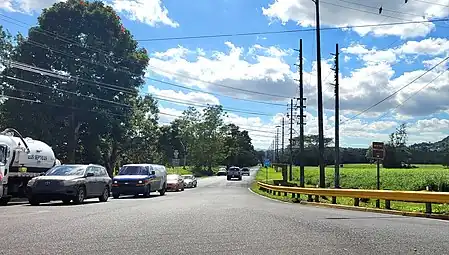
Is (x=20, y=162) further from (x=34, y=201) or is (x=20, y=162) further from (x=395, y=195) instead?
(x=395, y=195)

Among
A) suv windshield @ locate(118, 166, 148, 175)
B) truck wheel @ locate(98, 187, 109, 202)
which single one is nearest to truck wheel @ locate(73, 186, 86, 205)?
truck wheel @ locate(98, 187, 109, 202)

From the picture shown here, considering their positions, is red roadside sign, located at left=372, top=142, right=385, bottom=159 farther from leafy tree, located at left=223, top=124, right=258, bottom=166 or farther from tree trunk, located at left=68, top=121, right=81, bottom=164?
leafy tree, located at left=223, top=124, right=258, bottom=166

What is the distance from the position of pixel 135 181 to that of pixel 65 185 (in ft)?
28.8

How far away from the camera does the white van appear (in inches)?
1112

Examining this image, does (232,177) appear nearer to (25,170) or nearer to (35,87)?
(35,87)

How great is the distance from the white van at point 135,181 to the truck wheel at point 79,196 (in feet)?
24.1

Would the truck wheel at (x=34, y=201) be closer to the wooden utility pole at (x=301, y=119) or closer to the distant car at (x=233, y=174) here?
the wooden utility pole at (x=301, y=119)

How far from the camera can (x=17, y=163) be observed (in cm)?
2212

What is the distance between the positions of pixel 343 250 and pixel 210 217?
5.64 meters

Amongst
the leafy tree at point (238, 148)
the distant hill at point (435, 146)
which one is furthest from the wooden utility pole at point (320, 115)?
the leafy tree at point (238, 148)

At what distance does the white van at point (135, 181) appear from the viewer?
28250 mm

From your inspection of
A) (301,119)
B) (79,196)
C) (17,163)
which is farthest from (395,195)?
(301,119)

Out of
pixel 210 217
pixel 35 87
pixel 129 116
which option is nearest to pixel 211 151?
pixel 129 116

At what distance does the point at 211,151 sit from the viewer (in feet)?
356
